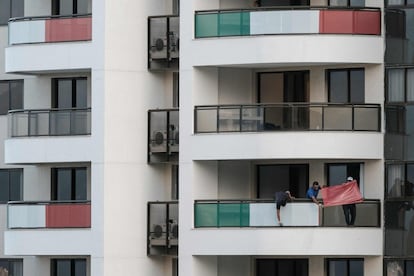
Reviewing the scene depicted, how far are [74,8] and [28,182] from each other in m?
6.16

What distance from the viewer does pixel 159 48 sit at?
76750 mm

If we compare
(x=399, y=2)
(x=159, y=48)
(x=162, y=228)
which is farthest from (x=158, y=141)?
(x=399, y=2)

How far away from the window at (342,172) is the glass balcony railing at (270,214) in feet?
5.64

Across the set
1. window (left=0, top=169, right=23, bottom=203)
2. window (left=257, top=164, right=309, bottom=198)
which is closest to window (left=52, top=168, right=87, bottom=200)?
window (left=0, top=169, right=23, bottom=203)

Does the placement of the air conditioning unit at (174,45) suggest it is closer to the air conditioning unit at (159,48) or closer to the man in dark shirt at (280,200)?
the air conditioning unit at (159,48)

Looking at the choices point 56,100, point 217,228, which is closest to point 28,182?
point 56,100

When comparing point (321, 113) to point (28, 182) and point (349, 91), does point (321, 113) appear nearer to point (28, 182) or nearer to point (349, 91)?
point (349, 91)

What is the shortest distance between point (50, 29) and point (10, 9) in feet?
15.3

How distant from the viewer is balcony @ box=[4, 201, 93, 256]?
76188mm

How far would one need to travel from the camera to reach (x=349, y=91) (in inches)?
3000

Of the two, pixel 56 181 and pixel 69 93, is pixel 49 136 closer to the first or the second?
pixel 69 93

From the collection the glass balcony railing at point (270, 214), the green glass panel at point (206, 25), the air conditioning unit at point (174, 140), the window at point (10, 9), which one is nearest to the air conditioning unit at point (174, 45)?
the green glass panel at point (206, 25)

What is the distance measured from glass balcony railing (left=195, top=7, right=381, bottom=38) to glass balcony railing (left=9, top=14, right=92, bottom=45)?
456cm

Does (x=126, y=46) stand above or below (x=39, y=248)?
above
